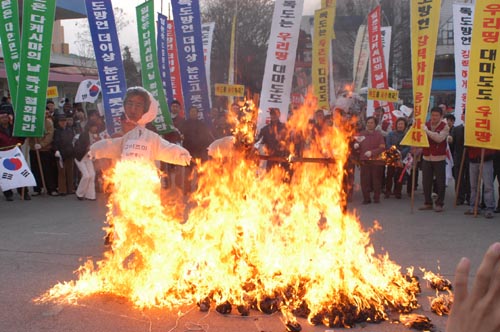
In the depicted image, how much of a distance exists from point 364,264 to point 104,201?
707 centimetres

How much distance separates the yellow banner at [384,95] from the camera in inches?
514

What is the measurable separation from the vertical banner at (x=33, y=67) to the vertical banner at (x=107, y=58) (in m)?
0.87

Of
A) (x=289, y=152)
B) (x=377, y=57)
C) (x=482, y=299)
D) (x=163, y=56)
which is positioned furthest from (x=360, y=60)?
(x=482, y=299)

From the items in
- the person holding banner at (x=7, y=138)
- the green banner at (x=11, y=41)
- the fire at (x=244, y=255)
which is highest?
the green banner at (x=11, y=41)

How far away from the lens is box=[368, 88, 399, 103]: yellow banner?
1305cm

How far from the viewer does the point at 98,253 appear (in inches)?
255

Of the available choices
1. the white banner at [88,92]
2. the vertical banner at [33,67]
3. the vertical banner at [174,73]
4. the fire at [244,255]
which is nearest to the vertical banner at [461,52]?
the fire at [244,255]

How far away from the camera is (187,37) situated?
11.7m

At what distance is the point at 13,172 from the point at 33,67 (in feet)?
7.09

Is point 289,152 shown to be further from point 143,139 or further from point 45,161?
point 45,161

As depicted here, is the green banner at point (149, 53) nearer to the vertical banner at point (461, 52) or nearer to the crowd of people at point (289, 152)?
the crowd of people at point (289, 152)

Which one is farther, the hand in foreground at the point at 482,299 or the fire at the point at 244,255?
the fire at the point at 244,255

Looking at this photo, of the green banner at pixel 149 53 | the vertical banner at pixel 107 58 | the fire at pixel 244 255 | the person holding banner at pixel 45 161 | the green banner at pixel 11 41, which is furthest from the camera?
the green banner at pixel 149 53

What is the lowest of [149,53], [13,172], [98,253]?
[98,253]
